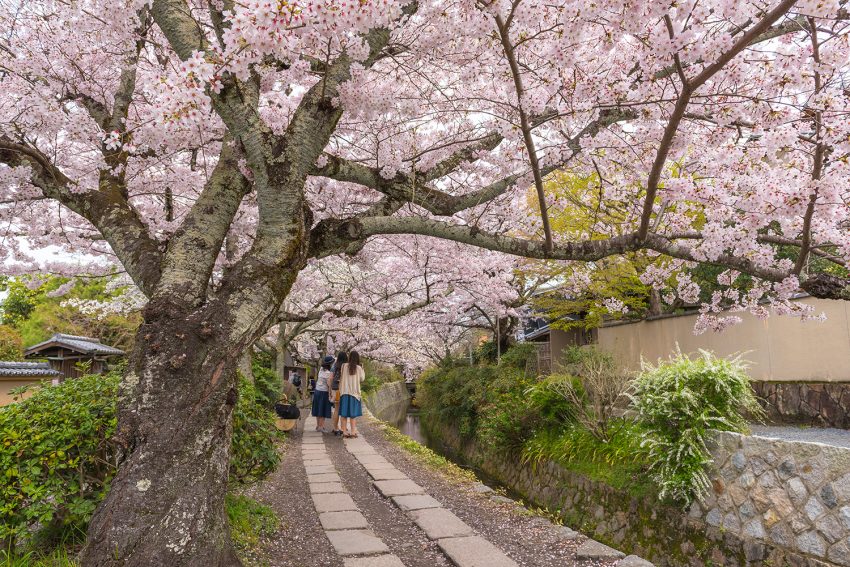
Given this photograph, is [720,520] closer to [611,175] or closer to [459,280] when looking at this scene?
[611,175]

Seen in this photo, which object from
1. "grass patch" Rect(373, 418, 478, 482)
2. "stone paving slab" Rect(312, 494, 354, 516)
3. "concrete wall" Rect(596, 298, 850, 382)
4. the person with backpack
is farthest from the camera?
the person with backpack

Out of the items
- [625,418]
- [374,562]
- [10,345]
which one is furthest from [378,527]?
[10,345]

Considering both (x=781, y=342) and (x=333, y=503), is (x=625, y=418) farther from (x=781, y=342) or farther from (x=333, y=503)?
(x=333, y=503)

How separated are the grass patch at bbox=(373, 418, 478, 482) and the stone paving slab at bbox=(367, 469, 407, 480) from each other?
610 mm

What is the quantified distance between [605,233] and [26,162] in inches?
337

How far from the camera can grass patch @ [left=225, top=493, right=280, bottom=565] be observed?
3.82 m

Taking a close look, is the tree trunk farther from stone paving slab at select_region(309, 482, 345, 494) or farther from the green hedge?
stone paving slab at select_region(309, 482, 345, 494)

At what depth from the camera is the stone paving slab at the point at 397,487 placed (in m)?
6.17

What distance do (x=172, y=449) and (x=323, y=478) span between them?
4341mm

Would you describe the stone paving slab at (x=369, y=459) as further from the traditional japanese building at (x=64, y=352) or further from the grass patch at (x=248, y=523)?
the traditional japanese building at (x=64, y=352)

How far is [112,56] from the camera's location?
5.70m

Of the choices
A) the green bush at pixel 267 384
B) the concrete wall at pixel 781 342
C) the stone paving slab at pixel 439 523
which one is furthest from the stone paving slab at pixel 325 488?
the concrete wall at pixel 781 342

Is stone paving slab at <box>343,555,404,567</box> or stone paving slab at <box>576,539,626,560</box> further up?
stone paving slab at <box>576,539,626,560</box>

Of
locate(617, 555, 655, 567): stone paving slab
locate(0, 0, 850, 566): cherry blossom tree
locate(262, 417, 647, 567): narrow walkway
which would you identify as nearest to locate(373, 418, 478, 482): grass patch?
locate(262, 417, 647, 567): narrow walkway
